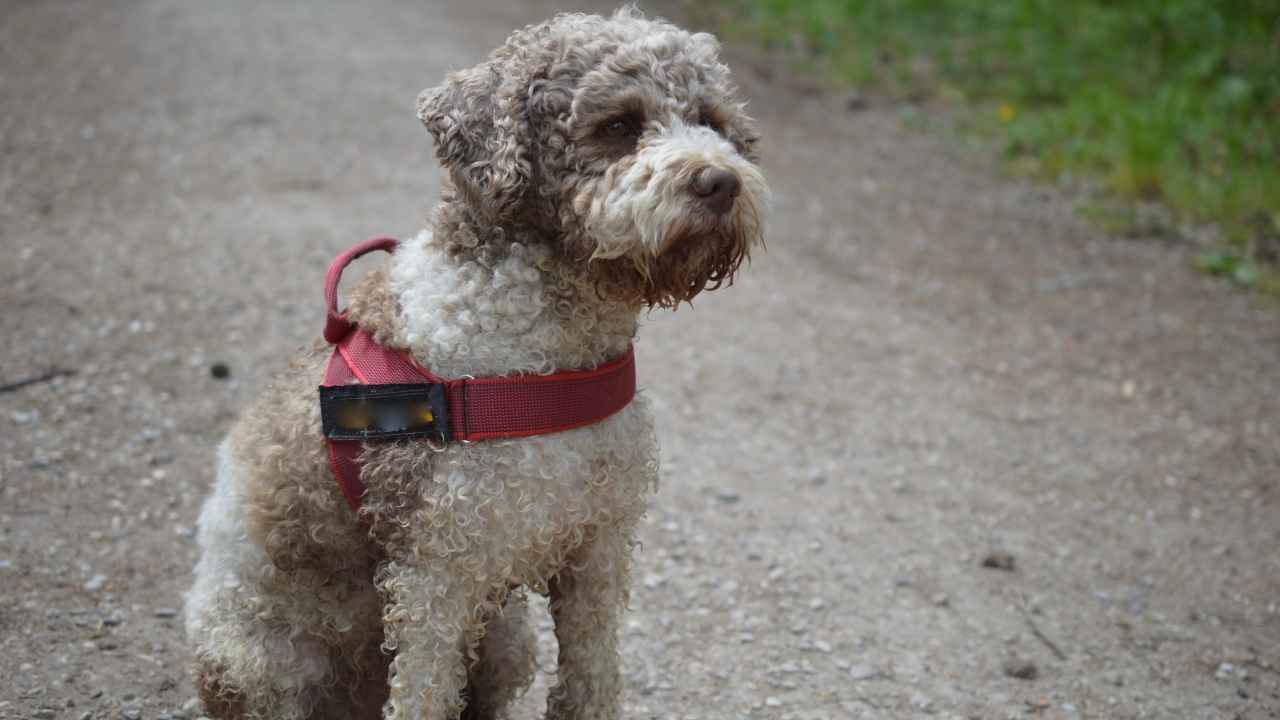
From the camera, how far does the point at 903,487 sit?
189 inches

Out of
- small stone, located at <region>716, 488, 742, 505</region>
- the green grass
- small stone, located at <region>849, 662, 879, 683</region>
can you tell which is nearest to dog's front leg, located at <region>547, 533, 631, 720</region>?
small stone, located at <region>849, 662, 879, 683</region>

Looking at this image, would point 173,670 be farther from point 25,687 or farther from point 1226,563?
point 1226,563

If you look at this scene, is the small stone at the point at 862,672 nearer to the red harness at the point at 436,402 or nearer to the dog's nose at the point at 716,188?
the red harness at the point at 436,402

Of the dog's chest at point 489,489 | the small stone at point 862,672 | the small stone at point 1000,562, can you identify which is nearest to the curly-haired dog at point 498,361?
the dog's chest at point 489,489

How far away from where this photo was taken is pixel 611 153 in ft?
7.87

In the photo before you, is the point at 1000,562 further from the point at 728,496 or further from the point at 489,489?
the point at 489,489

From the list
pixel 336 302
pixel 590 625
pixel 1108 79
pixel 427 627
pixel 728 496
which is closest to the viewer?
pixel 427 627

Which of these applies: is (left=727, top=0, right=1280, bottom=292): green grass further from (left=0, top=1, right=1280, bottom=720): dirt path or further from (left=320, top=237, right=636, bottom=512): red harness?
(left=320, top=237, right=636, bottom=512): red harness

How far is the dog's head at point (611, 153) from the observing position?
2.30 m

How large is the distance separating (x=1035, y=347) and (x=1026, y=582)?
218 cm

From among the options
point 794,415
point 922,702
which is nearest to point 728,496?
point 794,415

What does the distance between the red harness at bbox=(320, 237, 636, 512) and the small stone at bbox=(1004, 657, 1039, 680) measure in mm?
1817

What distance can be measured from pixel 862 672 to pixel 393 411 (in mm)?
1867

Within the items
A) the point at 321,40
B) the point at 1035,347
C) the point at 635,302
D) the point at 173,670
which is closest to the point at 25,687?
the point at 173,670
